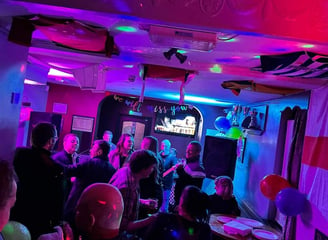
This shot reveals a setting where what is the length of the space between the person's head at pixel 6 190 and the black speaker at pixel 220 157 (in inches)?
245

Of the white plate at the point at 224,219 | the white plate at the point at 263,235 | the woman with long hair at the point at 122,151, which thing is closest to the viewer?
the white plate at the point at 263,235

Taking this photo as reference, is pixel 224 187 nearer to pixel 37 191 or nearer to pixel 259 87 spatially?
pixel 259 87

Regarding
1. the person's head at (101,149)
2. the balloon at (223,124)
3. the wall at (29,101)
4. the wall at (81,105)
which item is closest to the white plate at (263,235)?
the person's head at (101,149)

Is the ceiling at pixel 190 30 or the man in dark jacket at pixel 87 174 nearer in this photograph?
the ceiling at pixel 190 30

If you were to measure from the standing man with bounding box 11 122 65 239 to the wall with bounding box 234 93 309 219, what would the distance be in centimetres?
298

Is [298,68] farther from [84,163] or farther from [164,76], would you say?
[84,163]

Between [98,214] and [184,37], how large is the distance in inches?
50.5

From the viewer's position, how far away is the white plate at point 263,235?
311 centimetres

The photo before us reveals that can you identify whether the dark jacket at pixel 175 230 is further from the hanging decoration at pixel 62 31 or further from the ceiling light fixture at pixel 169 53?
the hanging decoration at pixel 62 31

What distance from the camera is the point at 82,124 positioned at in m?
9.51

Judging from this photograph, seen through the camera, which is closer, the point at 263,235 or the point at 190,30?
the point at 190,30

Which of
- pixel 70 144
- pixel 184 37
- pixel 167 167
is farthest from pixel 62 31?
pixel 167 167

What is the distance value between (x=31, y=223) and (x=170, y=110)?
796 centimetres

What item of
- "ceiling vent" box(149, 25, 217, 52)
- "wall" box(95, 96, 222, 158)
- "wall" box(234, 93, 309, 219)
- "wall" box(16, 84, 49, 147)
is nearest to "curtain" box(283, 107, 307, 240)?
"wall" box(234, 93, 309, 219)
